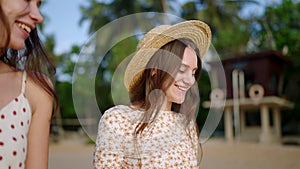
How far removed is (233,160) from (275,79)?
492 cm

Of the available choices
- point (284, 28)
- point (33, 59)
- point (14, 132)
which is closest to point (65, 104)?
point (284, 28)

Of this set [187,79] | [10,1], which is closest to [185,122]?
[187,79]

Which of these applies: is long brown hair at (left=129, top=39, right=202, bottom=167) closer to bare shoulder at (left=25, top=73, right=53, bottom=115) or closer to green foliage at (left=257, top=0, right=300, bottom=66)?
bare shoulder at (left=25, top=73, right=53, bottom=115)

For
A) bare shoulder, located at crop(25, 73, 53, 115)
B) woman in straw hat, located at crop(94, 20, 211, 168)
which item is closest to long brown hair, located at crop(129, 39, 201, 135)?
woman in straw hat, located at crop(94, 20, 211, 168)

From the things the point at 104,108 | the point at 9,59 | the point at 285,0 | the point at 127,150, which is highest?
the point at 285,0

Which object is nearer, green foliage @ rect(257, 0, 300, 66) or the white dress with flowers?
the white dress with flowers

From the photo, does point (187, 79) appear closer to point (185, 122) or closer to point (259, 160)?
point (185, 122)

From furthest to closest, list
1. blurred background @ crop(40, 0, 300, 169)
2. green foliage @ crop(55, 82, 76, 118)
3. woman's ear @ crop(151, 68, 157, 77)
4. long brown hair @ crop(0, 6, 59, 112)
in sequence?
green foliage @ crop(55, 82, 76, 118) → blurred background @ crop(40, 0, 300, 169) → woman's ear @ crop(151, 68, 157, 77) → long brown hair @ crop(0, 6, 59, 112)

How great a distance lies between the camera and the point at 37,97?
0.78 meters

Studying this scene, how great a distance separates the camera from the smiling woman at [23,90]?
708 mm

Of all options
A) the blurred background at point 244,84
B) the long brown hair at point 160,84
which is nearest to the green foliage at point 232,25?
the blurred background at point 244,84

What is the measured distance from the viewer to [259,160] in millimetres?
6059

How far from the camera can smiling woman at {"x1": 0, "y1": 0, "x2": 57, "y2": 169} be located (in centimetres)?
71

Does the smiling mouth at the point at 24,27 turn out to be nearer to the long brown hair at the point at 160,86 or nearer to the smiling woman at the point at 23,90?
the smiling woman at the point at 23,90
